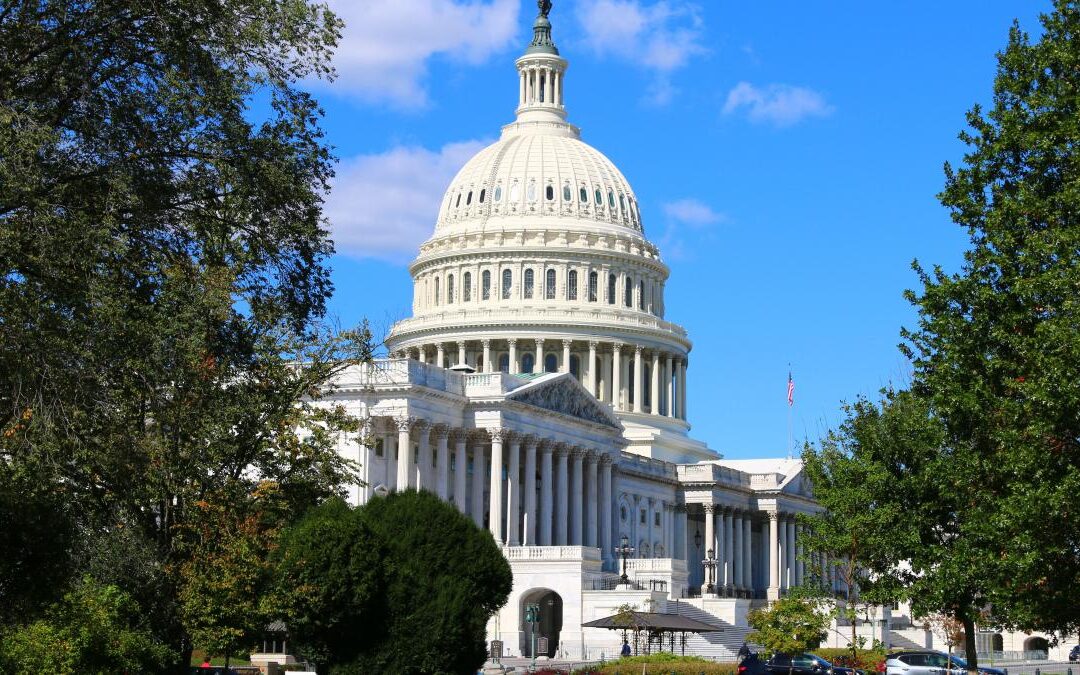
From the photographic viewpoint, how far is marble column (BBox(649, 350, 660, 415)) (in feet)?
505

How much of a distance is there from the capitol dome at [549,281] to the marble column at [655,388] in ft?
0.50

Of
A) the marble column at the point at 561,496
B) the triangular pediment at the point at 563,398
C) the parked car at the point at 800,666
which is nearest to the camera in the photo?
the parked car at the point at 800,666

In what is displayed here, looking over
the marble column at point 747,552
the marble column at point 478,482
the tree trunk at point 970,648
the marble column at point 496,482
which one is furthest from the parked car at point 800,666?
the marble column at point 747,552

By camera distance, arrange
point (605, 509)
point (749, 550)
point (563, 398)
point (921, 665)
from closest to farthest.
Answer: point (921, 665), point (563, 398), point (605, 509), point (749, 550)

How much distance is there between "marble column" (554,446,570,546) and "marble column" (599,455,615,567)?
630 centimetres

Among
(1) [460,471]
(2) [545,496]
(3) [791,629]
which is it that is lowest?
A: (3) [791,629]

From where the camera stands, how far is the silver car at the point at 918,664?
64375mm

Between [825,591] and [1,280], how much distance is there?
39.8m

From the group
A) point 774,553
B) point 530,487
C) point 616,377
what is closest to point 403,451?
point 530,487

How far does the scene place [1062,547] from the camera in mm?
37156

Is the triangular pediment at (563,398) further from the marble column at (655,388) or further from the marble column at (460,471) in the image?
the marble column at (655,388)

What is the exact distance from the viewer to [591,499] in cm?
12062

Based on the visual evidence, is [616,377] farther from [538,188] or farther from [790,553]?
[790,553]

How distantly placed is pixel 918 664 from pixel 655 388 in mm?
88859
